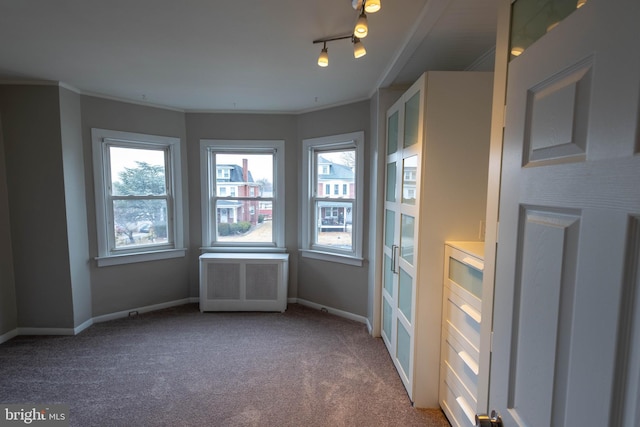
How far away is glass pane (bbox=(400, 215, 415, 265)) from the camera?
2.12 m

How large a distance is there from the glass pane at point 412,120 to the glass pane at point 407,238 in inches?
21.7

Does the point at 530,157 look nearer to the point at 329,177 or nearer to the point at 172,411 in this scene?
the point at 172,411

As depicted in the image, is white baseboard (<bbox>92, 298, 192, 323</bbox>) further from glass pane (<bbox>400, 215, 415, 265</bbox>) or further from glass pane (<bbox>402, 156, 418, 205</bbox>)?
glass pane (<bbox>402, 156, 418, 205</bbox>)

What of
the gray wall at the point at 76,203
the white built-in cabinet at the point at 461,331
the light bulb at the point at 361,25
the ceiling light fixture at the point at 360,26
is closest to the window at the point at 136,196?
the gray wall at the point at 76,203

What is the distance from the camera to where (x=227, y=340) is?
117 inches

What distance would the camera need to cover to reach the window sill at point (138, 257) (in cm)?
332

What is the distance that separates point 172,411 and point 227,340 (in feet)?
3.13

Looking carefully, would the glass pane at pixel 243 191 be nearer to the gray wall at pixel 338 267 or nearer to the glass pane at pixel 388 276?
A: the gray wall at pixel 338 267

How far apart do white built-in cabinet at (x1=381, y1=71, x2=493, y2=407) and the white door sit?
1061 millimetres

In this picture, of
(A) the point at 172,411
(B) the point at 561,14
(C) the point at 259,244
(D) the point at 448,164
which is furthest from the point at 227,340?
(B) the point at 561,14

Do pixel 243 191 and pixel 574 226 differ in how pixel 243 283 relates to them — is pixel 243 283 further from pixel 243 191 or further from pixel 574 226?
pixel 574 226

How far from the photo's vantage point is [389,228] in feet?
8.98

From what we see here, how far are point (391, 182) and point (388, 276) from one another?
0.87m

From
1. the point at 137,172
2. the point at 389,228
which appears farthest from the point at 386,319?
the point at 137,172
